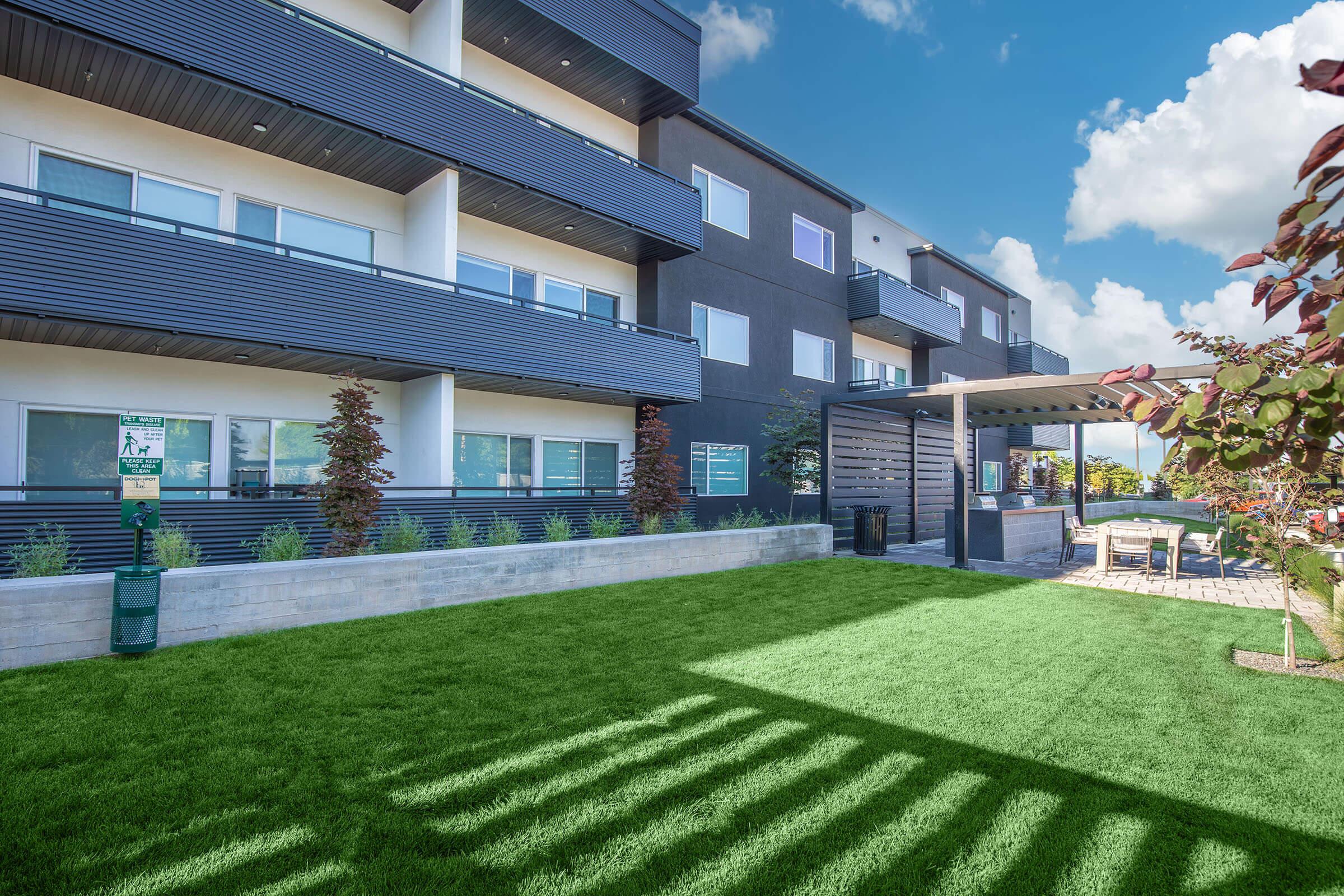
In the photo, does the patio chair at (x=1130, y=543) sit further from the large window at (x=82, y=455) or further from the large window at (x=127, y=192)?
the large window at (x=127, y=192)

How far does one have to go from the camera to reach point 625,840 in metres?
3.20

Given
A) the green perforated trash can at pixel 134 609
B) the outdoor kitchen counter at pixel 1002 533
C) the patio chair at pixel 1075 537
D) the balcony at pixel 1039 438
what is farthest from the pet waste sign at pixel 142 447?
the balcony at pixel 1039 438

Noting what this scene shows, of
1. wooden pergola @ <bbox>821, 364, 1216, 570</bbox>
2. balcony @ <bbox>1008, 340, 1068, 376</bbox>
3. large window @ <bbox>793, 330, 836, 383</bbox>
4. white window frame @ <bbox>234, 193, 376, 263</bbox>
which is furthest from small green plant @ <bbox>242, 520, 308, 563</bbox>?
balcony @ <bbox>1008, 340, 1068, 376</bbox>

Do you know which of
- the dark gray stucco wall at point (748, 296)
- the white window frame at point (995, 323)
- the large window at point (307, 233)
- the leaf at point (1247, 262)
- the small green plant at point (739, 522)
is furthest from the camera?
the white window frame at point (995, 323)

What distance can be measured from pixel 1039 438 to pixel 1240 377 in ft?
120

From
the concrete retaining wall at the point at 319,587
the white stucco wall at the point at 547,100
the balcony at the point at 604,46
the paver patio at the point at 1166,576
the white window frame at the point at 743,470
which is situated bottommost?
the paver patio at the point at 1166,576

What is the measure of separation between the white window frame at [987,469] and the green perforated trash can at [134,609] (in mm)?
26872

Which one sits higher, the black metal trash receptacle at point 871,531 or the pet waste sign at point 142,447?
the pet waste sign at point 142,447

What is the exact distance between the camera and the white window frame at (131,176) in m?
9.06

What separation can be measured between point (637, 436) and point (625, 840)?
11.3 meters

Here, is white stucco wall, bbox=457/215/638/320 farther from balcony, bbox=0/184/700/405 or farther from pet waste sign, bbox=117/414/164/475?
pet waste sign, bbox=117/414/164/475

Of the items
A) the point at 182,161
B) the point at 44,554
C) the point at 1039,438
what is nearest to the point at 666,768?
the point at 44,554

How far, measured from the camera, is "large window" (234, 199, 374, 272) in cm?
1091

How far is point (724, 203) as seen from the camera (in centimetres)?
1753
